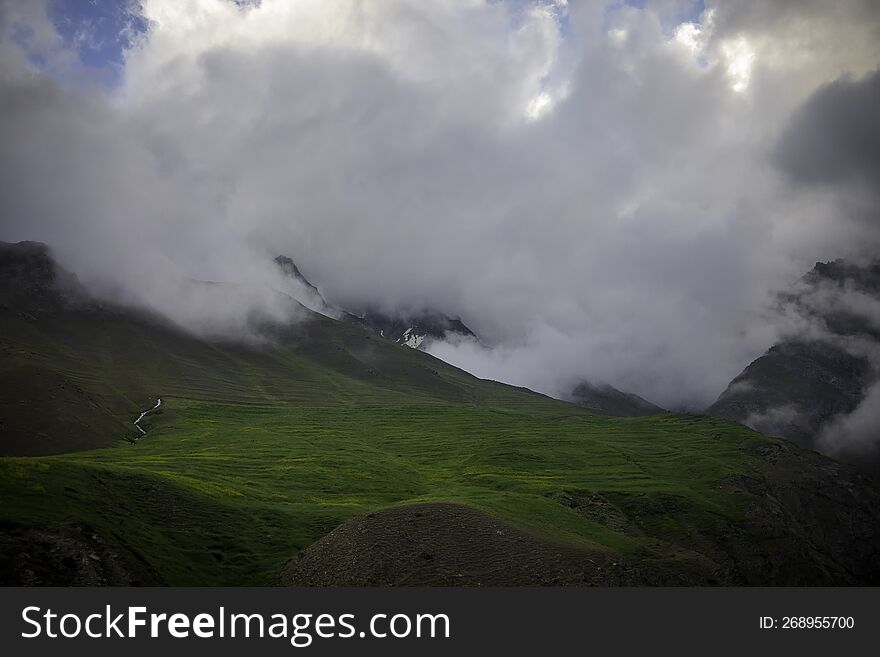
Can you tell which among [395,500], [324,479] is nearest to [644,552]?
[395,500]

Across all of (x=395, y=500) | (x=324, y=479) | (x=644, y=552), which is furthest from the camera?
(x=324, y=479)

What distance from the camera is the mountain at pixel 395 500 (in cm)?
4444

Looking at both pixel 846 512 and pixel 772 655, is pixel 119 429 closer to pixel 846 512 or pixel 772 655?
pixel 772 655

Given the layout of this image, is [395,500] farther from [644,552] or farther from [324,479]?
[644,552]

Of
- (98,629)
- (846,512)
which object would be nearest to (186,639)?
(98,629)

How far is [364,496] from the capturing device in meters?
82.6

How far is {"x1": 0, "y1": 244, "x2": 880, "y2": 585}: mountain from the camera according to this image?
44.4 meters

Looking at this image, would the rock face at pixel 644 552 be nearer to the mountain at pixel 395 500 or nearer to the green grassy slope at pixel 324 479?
the mountain at pixel 395 500

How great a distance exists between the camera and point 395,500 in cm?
8131

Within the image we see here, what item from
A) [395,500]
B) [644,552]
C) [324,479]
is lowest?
[644,552]

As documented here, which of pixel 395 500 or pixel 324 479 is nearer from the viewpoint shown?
pixel 395 500

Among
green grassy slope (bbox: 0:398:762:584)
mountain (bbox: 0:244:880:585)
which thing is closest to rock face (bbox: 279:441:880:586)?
mountain (bbox: 0:244:880:585)

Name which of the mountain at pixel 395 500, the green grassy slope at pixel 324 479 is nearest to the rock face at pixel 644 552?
the mountain at pixel 395 500

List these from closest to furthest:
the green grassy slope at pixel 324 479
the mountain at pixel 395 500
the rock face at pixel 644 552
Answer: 1. the mountain at pixel 395 500
2. the rock face at pixel 644 552
3. the green grassy slope at pixel 324 479
